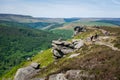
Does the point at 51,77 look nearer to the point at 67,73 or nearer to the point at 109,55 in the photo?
A: the point at 67,73

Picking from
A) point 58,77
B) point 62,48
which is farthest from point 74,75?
point 62,48

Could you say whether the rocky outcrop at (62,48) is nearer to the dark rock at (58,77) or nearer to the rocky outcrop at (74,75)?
the dark rock at (58,77)

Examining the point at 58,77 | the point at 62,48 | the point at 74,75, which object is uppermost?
the point at 74,75

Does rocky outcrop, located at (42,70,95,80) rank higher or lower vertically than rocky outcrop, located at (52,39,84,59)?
higher

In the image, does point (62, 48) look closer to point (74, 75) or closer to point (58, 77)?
point (58, 77)

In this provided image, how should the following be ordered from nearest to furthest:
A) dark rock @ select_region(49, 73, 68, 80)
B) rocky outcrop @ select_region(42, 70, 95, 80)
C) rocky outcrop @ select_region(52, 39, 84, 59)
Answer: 1. rocky outcrop @ select_region(42, 70, 95, 80)
2. dark rock @ select_region(49, 73, 68, 80)
3. rocky outcrop @ select_region(52, 39, 84, 59)

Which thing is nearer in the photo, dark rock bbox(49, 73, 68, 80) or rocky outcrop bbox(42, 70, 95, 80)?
rocky outcrop bbox(42, 70, 95, 80)

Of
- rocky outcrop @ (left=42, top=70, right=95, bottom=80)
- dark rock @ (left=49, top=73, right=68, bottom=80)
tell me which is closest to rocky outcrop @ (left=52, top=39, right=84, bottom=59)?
dark rock @ (left=49, top=73, right=68, bottom=80)

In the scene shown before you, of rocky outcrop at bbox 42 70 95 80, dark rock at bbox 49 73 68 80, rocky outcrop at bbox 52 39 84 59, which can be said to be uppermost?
rocky outcrop at bbox 42 70 95 80

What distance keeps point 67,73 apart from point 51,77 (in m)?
3.81

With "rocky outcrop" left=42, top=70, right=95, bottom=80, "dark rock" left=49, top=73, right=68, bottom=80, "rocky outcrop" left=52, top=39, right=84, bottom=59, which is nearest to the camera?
"rocky outcrop" left=42, top=70, right=95, bottom=80

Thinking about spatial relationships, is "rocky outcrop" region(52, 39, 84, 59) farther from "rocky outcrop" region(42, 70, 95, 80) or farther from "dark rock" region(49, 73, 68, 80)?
"rocky outcrop" region(42, 70, 95, 80)

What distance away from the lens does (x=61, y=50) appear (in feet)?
307

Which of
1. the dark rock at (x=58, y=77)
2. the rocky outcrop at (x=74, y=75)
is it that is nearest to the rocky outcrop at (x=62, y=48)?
the dark rock at (x=58, y=77)
